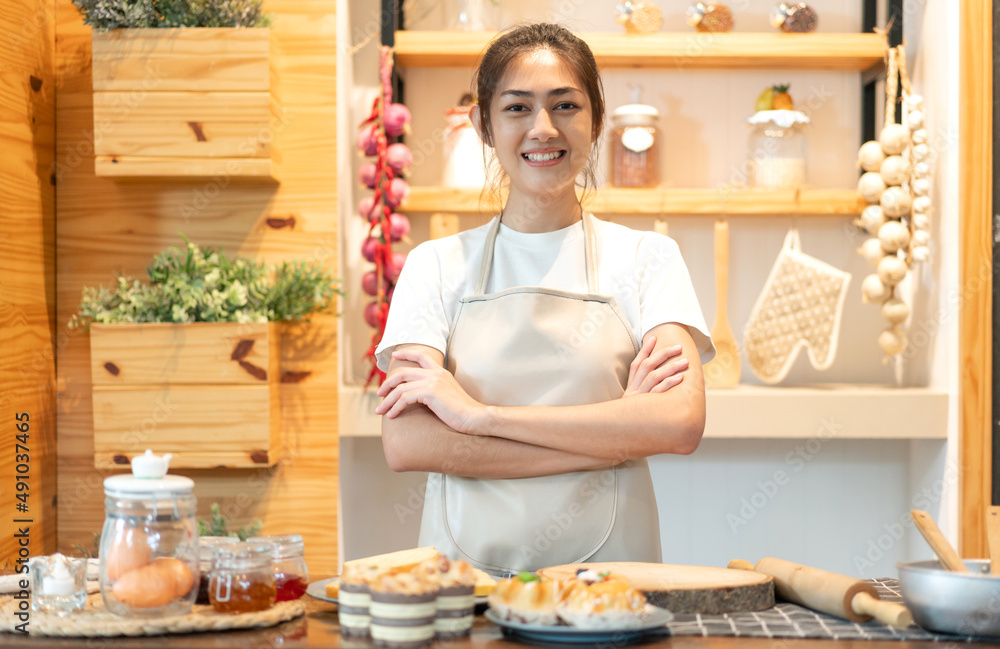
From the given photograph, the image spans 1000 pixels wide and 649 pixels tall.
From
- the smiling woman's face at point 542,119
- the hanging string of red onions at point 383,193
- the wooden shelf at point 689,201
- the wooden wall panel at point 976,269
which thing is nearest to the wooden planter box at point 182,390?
the hanging string of red onions at point 383,193

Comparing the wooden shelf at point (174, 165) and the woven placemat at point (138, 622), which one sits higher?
the wooden shelf at point (174, 165)

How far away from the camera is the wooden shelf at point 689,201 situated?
2404 mm

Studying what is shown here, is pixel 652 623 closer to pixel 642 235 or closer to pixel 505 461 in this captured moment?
pixel 505 461

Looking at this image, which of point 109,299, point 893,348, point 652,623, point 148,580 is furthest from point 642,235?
point 109,299

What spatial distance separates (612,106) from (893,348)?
40.1 inches

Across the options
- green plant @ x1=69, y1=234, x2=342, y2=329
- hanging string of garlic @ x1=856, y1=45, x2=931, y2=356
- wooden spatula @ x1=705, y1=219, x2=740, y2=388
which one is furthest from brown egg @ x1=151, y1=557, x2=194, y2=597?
hanging string of garlic @ x1=856, y1=45, x2=931, y2=356

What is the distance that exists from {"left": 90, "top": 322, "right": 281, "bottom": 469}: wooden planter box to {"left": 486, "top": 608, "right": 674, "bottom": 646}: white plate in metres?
1.35

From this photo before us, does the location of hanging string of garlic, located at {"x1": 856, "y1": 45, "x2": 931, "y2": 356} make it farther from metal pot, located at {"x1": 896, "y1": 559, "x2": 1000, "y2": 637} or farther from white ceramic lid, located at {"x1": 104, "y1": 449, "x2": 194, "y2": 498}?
white ceramic lid, located at {"x1": 104, "y1": 449, "x2": 194, "y2": 498}

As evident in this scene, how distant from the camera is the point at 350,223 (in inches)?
99.8

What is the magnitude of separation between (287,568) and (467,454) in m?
0.36

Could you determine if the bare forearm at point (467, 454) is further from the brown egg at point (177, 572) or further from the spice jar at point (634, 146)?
the spice jar at point (634, 146)

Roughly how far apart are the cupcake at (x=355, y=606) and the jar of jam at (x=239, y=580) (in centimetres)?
10

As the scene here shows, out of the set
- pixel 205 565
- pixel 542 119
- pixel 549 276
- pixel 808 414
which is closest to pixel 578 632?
pixel 205 565

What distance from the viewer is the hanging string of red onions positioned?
233 centimetres
